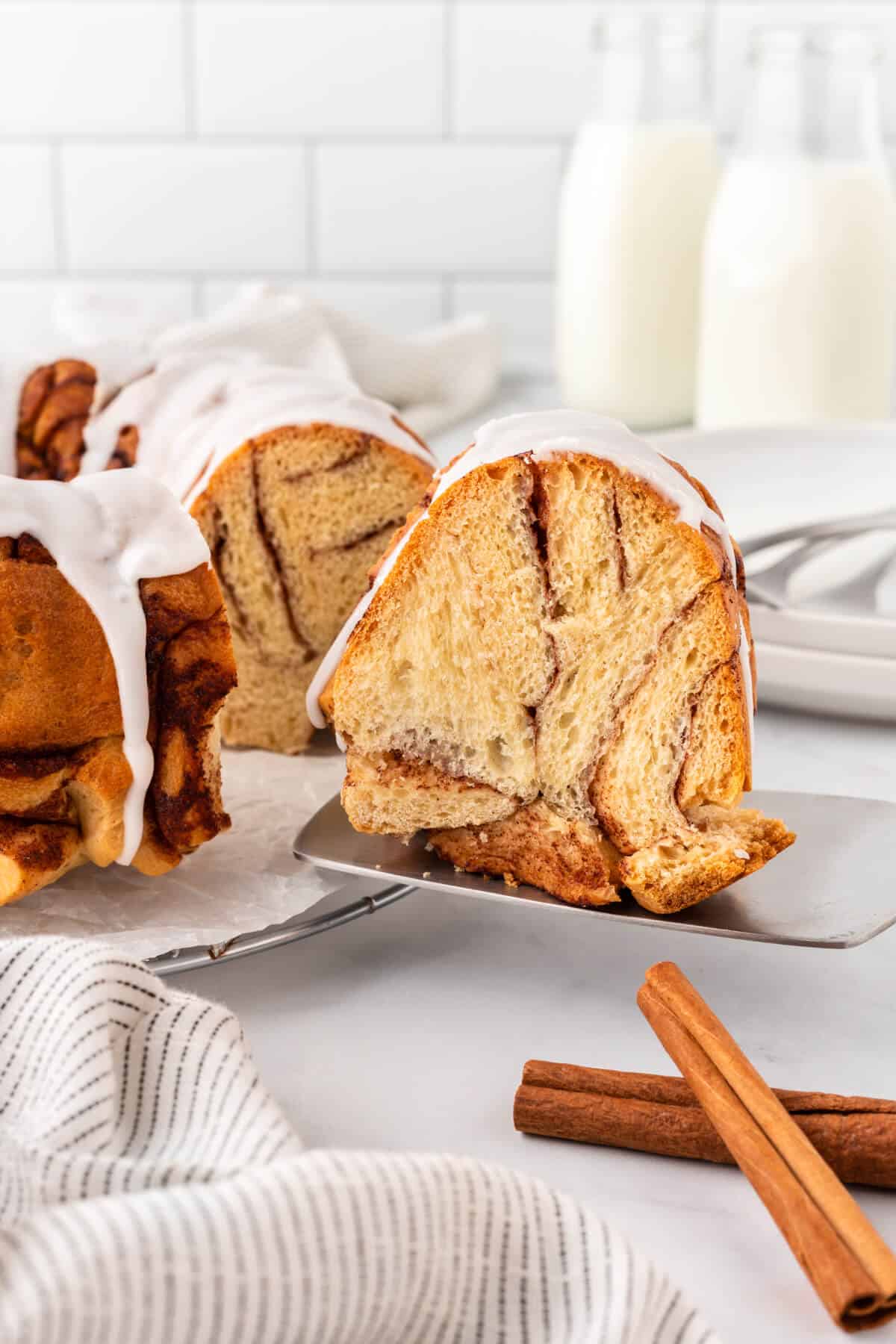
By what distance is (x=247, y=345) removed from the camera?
1940mm

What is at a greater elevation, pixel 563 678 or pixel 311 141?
pixel 311 141

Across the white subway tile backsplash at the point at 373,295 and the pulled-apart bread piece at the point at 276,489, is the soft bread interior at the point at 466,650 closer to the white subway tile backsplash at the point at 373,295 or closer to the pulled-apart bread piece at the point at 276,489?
the pulled-apart bread piece at the point at 276,489

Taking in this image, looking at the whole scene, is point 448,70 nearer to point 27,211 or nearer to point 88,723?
point 27,211

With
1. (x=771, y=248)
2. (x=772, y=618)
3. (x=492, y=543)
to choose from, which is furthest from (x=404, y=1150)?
(x=771, y=248)

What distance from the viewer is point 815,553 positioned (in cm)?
159

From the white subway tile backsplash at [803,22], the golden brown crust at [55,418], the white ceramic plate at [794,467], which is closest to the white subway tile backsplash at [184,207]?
the white subway tile backsplash at [803,22]

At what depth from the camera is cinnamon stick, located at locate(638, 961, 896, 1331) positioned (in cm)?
65

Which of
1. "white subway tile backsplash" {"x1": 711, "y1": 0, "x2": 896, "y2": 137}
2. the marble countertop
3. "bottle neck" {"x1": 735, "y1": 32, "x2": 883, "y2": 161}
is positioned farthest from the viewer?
"white subway tile backsplash" {"x1": 711, "y1": 0, "x2": 896, "y2": 137}

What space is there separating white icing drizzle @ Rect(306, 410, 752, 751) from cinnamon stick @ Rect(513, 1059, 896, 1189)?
0.26 meters

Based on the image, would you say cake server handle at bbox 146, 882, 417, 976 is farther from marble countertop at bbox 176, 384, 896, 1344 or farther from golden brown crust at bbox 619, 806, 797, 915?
golden brown crust at bbox 619, 806, 797, 915

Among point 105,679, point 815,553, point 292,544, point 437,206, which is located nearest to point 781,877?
point 105,679

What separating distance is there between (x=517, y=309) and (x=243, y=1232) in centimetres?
244

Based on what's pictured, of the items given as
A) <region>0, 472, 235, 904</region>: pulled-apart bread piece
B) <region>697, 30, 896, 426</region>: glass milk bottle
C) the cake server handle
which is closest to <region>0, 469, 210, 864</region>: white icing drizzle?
<region>0, 472, 235, 904</region>: pulled-apart bread piece

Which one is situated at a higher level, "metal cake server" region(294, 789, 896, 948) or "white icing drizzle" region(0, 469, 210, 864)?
"white icing drizzle" region(0, 469, 210, 864)
